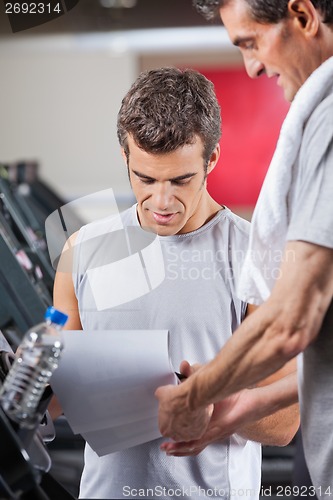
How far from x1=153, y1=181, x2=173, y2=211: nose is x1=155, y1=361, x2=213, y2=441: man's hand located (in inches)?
11.2

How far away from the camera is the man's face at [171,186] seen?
4.49ft

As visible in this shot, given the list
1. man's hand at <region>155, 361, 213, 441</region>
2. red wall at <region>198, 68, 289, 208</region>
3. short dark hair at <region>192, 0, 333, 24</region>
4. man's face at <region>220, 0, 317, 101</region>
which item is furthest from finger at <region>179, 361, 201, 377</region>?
red wall at <region>198, 68, 289, 208</region>

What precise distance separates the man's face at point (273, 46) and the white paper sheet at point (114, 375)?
0.46 metres

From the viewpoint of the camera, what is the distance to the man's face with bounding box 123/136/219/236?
4.49 ft

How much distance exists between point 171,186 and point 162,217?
0.25ft

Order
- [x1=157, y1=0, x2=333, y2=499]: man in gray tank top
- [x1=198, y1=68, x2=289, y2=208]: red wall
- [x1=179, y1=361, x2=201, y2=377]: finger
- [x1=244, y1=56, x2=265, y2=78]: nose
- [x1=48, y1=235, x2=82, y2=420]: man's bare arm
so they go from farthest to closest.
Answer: [x1=198, y1=68, x2=289, y2=208]: red wall → [x1=48, y1=235, x2=82, y2=420]: man's bare arm → [x1=179, y1=361, x2=201, y2=377]: finger → [x1=244, y1=56, x2=265, y2=78]: nose → [x1=157, y1=0, x2=333, y2=499]: man in gray tank top

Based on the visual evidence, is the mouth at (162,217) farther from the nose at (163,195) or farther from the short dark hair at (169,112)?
the short dark hair at (169,112)

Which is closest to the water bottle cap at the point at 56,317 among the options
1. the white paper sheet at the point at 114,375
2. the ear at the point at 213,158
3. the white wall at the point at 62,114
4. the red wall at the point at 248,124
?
the white paper sheet at the point at 114,375

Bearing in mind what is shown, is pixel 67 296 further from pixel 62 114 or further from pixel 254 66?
pixel 62 114

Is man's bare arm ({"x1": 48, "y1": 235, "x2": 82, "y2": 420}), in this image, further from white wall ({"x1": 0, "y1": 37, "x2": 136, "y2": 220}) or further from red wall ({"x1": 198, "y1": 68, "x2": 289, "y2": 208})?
white wall ({"x1": 0, "y1": 37, "x2": 136, "y2": 220})

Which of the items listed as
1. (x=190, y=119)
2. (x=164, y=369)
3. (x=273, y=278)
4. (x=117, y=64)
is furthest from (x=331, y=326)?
(x=117, y=64)

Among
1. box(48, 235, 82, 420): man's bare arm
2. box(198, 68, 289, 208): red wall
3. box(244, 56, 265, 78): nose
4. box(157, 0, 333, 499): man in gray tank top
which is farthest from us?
box(198, 68, 289, 208): red wall

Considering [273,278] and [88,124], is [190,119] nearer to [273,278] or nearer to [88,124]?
[273,278]

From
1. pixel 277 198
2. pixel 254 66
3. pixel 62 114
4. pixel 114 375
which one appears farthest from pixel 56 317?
pixel 62 114
